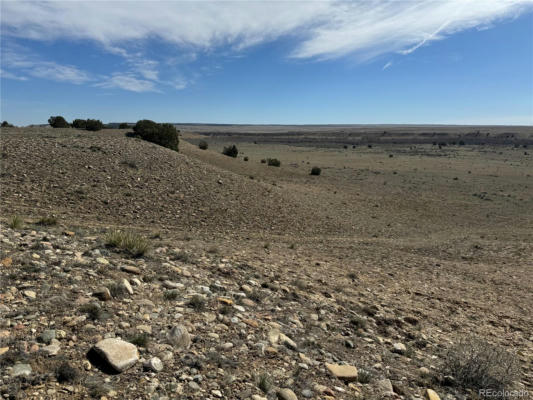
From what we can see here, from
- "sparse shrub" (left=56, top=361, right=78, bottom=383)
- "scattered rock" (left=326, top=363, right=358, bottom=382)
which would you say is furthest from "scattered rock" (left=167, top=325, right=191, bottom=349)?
"scattered rock" (left=326, top=363, right=358, bottom=382)

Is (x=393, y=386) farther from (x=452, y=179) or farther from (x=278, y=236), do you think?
A: (x=452, y=179)

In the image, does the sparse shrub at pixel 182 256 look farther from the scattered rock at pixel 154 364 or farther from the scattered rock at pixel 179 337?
the scattered rock at pixel 154 364

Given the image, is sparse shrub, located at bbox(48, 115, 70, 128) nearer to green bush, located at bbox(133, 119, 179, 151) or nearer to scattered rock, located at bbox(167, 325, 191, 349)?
green bush, located at bbox(133, 119, 179, 151)

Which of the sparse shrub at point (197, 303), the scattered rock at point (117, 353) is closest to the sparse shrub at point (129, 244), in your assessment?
the sparse shrub at point (197, 303)

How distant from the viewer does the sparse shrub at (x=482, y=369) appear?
491 cm

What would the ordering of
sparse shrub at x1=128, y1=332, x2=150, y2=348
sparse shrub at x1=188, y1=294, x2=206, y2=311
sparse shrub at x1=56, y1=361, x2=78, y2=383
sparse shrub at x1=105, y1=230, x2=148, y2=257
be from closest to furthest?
1. sparse shrub at x1=56, y1=361, x2=78, y2=383
2. sparse shrub at x1=128, y1=332, x2=150, y2=348
3. sparse shrub at x1=188, y1=294, x2=206, y2=311
4. sparse shrub at x1=105, y1=230, x2=148, y2=257

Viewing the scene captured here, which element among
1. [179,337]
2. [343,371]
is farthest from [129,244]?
[343,371]

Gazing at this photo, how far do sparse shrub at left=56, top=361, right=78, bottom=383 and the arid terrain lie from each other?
2 centimetres

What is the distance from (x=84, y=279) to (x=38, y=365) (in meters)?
2.09

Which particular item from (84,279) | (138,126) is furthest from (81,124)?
(84,279)

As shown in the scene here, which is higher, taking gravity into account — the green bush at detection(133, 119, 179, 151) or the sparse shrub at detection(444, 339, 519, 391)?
the green bush at detection(133, 119, 179, 151)

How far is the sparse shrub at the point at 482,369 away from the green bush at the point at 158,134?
2487 cm

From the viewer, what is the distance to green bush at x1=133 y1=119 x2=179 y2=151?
88.8 feet

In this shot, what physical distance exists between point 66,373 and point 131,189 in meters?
12.1
